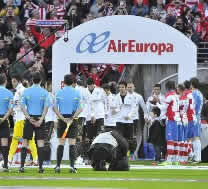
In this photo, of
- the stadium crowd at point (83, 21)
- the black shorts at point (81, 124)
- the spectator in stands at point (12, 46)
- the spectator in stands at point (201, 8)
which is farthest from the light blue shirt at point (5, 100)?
the spectator in stands at point (201, 8)

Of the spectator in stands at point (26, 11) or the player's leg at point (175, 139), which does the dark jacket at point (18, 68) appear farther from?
the player's leg at point (175, 139)

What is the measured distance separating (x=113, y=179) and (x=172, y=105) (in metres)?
7.54

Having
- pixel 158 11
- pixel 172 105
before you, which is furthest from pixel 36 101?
pixel 158 11

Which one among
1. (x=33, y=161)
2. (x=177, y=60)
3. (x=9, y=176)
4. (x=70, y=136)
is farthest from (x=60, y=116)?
(x=177, y=60)

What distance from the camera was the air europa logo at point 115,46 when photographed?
102 feet

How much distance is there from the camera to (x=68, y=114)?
79.8 ft

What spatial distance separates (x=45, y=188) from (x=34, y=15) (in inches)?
740

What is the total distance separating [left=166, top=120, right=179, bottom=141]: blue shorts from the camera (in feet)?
95.1

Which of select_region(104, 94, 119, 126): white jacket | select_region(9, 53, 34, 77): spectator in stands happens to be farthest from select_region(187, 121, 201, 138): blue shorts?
select_region(9, 53, 34, 77): spectator in stands

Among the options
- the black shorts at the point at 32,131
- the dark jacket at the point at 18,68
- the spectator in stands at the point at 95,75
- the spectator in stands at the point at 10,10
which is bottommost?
the black shorts at the point at 32,131

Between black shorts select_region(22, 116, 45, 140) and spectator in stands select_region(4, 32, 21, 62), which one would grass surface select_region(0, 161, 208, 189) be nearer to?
black shorts select_region(22, 116, 45, 140)

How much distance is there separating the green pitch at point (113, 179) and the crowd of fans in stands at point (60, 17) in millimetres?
8393

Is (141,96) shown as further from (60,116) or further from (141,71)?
(60,116)

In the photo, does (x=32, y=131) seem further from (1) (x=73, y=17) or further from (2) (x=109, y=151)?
(1) (x=73, y=17)
